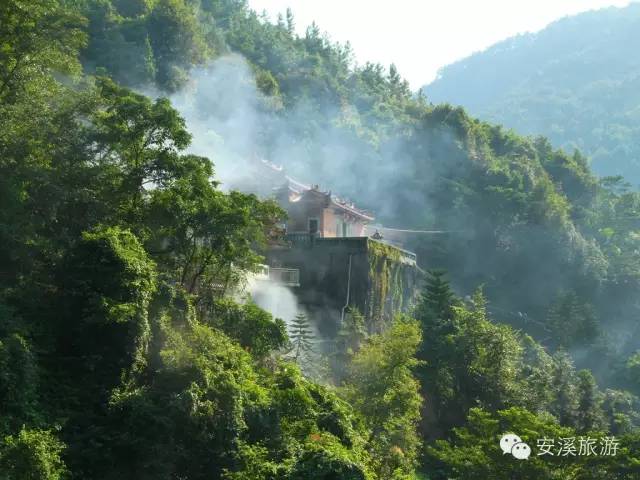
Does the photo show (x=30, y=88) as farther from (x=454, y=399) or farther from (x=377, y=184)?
(x=377, y=184)

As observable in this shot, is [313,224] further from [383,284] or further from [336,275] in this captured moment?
[336,275]

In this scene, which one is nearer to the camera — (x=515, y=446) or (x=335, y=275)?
(x=515, y=446)

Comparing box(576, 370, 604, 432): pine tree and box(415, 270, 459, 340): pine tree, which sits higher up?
box(415, 270, 459, 340): pine tree

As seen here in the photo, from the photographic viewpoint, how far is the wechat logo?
23656 millimetres

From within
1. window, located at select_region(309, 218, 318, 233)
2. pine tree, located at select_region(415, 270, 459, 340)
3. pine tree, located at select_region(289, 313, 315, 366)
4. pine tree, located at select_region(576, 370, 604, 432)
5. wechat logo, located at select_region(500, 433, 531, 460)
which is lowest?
pine tree, located at select_region(576, 370, 604, 432)

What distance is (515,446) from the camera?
23938mm

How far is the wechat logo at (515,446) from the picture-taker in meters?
23.7

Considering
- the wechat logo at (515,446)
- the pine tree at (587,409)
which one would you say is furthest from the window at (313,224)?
the wechat logo at (515,446)

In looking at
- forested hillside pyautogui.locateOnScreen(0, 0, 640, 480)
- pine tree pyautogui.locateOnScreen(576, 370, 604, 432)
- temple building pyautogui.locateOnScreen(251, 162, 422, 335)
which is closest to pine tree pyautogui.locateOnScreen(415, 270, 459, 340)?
forested hillside pyautogui.locateOnScreen(0, 0, 640, 480)

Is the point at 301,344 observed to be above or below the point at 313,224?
below

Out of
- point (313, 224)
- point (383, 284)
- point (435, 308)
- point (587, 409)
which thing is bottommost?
point (587, 409)

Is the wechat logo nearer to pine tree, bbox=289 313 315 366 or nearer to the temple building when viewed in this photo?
pine tree, bbox=289 313 315 366

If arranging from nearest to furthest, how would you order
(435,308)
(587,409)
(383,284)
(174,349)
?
(174,349) → (587,409) → (435,308) → (383,284)

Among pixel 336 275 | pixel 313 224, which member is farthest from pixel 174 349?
pixel 313 224
